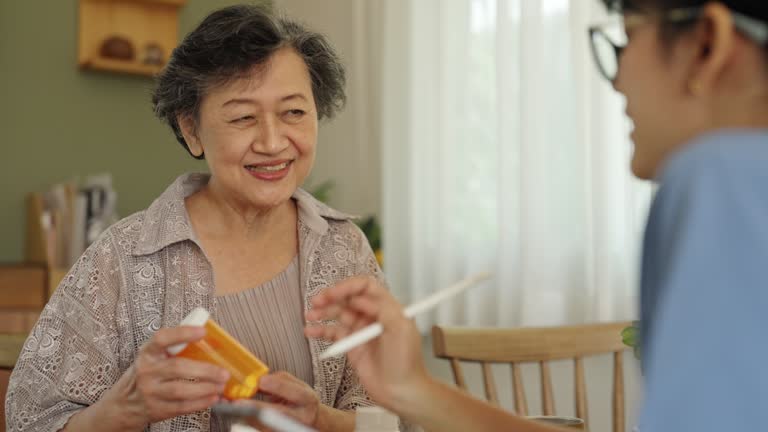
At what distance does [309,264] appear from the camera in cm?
172

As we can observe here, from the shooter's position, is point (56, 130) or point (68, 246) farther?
point (56, 130)

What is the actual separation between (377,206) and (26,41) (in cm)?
157

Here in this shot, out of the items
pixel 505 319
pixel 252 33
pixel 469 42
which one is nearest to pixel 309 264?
pixel 252 33

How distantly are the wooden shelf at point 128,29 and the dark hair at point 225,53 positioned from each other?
211 cm

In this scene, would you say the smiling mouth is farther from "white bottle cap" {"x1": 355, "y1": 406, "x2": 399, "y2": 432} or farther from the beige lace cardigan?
"white bottle cap" {"x1": 355, "y1": 406, "x2": 399, "y2": 432}

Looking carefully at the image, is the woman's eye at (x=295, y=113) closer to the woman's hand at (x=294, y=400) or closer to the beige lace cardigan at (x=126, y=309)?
the beige lace cardigan at (x=126, y=309)

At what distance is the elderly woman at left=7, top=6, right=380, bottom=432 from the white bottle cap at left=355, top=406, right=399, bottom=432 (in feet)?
1.09

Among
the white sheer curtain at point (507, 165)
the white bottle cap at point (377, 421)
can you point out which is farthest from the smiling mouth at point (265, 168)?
the white sheer curtain at point (507, 165)

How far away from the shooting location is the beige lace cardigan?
4.93 feet

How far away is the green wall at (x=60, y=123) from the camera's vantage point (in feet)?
12.1

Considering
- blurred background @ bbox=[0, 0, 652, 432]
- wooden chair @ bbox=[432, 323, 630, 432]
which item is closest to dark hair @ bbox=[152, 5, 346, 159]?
blurred background @ bbox=[0, 0, 652, 432]

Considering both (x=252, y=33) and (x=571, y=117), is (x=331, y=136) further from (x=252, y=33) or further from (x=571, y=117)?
(x=252, y=33)

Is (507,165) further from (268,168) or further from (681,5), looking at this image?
(681,5)

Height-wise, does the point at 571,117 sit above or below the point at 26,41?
below
